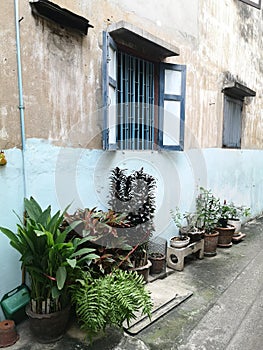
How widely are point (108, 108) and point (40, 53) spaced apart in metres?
0.88

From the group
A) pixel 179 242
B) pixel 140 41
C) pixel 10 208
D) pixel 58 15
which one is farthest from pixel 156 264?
pixel 58 15

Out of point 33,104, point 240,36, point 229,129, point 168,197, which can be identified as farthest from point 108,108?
point 240,36

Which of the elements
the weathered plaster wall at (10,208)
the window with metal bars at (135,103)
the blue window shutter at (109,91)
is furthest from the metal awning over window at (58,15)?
the weathered plaster wall at (10,208)

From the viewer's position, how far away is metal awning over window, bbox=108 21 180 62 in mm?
3003

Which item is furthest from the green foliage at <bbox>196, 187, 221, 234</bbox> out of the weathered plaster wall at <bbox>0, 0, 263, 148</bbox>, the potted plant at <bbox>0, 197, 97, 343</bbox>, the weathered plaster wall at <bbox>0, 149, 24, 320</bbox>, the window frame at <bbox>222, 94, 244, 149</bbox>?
the weathered plaster wall at <bbox>0, 149, 24, 320</bbox>

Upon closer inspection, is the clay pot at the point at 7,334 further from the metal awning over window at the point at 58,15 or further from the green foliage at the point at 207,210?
the green foliage at the point at 207,210

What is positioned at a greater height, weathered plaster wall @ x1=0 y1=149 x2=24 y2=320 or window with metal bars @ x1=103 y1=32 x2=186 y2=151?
window with metal bars @ x1=103 y1=32 x2=186 y2=151

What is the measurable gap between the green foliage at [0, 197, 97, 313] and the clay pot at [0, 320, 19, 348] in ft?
0.78

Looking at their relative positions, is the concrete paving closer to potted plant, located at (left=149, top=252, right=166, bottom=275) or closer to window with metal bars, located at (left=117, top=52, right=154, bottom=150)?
potted plant, located at (left=149, top=252, right=166, bottom=275)

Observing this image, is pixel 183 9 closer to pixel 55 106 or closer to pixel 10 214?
pixel 55 106

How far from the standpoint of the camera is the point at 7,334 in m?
2.17

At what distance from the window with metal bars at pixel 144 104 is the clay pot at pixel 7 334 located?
1.93 meters

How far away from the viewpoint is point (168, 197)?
4160mm

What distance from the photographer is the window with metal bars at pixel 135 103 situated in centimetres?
352
